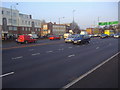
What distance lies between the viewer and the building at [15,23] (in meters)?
63.8

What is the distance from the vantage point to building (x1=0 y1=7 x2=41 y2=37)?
63.8 meters

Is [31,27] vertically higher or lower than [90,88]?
higher

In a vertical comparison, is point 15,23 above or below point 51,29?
above

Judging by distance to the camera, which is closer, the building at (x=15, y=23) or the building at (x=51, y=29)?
the building at (x=15, y=23)

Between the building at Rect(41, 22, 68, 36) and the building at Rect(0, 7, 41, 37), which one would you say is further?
the building at Rect(41, 22, 68, 36)

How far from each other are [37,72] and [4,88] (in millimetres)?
2385

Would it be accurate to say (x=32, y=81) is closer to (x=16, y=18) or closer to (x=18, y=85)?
(x=18, y=85)

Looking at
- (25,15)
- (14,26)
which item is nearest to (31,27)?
(25,15)

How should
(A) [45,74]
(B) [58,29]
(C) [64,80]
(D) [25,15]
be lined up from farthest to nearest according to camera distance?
1. (B) [58,29]
2. (D) [25,15]
3. (A) [45,74]
4. (C) [64,80]

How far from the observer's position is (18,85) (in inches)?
237

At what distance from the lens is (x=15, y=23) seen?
71938mm

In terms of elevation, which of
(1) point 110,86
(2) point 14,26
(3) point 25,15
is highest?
(3) point 25,15

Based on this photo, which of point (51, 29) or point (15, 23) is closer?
point (15, 23)

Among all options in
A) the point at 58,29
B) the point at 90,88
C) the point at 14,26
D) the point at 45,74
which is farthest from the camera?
the point at 58,29
